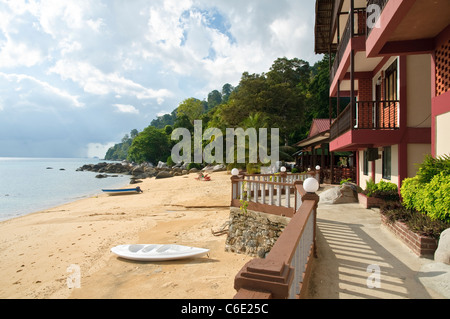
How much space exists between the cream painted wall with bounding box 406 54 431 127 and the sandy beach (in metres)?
7.30

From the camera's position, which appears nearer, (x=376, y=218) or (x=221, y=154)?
(x=376, y=218)

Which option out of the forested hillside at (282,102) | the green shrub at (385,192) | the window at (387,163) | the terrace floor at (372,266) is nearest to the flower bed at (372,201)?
the green shrub at (385,192)

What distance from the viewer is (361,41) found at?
9.48m

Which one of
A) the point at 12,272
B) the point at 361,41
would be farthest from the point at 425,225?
the point at 12,272

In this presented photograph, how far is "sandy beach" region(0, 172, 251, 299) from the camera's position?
6.57 metres

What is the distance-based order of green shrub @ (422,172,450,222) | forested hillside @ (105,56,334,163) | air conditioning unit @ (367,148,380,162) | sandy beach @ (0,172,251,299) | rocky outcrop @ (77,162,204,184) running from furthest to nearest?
rocky outcrop @ (77,162,204,184), forested hillside @ (105,56,334,163), air conditioning unit @ (367,148,380,162), sandy beach @ (0,172,251,299), green shrub @ (422,172,450,222)

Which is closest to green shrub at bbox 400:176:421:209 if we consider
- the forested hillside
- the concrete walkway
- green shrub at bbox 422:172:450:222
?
green shrub at bbox 422:172:450:222

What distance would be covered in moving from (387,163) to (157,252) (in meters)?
9.25

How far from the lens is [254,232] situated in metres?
9.16

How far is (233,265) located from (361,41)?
348 inches

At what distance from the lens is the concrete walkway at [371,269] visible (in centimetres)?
353

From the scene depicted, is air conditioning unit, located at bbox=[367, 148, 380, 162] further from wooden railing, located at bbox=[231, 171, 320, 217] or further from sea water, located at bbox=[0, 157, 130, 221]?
sea water, located at bbox=[0, 157, 130, 221]

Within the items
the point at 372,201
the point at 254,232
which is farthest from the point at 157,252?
the point at 372,201
